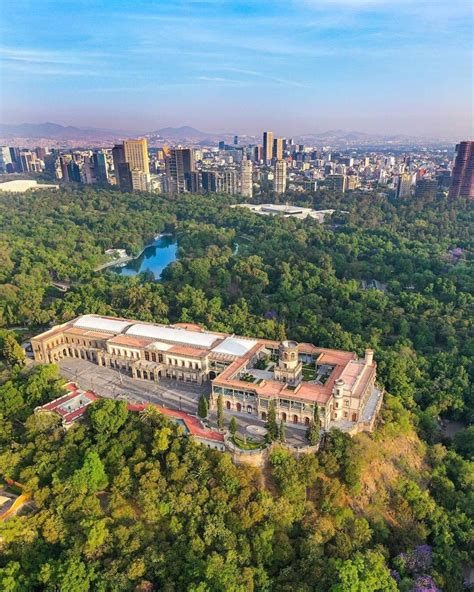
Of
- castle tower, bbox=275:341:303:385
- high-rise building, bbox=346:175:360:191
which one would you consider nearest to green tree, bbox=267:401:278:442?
castle tower, bbox=275:341:303:385

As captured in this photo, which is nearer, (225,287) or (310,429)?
(310,429)

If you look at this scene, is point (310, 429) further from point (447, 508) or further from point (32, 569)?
point (32, 569)

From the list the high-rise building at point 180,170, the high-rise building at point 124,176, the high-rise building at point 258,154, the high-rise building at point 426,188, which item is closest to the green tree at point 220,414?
the high-rise building at point 426,188

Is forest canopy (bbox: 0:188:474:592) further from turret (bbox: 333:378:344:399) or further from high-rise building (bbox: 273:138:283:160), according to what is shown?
high-rise building (bbox: 273:138:283:160)

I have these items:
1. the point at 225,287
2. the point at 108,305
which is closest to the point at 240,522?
the point at 108,305

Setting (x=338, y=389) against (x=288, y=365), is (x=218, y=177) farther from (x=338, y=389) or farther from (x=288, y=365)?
(x=338, y=389)

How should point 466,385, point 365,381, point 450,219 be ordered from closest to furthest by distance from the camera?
point 365,381 → point 466,385 → point 450,219

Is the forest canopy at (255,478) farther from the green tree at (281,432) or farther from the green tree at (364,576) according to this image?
the green tree at (281,432)

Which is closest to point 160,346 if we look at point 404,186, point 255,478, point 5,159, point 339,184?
point 255,478
